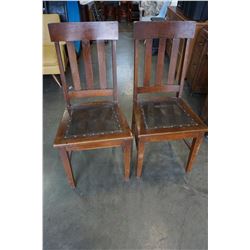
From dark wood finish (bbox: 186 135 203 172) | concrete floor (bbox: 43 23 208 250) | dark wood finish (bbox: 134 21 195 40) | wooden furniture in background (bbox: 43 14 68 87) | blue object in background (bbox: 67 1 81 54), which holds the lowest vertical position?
concrete floor (bbox: 43 23 208 250)

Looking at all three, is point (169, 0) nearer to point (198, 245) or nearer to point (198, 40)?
point (198, 40)

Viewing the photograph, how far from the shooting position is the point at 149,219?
1.23 meters

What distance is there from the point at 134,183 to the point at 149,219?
279 millimetres

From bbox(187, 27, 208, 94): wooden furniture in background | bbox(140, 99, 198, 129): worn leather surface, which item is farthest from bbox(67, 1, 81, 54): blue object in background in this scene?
bbox(140, 99, 198, 129): worn leather surface

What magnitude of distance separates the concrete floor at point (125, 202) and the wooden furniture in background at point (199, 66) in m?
0.88

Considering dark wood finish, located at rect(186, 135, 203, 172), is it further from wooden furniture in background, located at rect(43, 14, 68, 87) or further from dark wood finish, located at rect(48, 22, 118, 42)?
wooden furniture in background, located at rect(43, 14, 68, 87)

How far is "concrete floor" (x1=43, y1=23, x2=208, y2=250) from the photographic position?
3.74 ft

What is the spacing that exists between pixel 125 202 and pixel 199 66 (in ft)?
5.52

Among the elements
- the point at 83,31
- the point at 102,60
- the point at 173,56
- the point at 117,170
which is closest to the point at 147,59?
the point at 173,56

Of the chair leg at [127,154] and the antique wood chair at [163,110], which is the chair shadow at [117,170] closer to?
the chair leg at [127,154]

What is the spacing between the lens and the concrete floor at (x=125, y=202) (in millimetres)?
1140

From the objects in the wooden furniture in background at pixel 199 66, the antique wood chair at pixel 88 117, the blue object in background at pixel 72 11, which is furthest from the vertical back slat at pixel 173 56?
the blue object in background at pixel 72 11

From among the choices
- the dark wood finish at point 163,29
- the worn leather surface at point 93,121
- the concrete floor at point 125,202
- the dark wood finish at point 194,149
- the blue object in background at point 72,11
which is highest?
the blue object in background at point 72,11

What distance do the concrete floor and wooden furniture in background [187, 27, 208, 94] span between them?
883 millimetres
